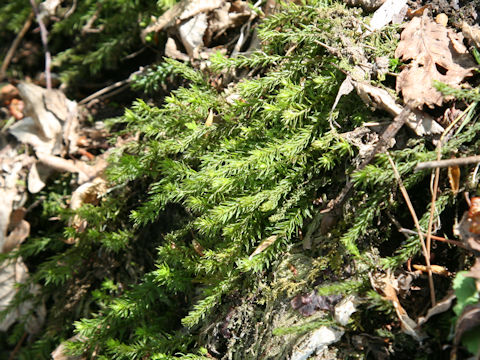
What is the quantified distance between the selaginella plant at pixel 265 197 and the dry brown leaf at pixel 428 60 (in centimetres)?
11

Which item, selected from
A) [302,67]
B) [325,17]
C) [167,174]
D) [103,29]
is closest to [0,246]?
[167,174]

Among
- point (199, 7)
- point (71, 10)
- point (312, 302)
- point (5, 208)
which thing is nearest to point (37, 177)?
point (5, 208)

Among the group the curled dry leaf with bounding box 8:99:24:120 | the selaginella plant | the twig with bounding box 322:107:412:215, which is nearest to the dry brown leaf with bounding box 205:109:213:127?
the selaginella plant

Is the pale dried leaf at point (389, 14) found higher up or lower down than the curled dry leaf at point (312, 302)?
higher up

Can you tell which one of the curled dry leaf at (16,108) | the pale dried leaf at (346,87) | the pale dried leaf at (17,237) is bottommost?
the pale dried leaf at (17,237)

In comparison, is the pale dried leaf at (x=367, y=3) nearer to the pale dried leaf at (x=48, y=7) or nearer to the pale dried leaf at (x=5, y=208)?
the pale dried leaf at (x=48, y=7)

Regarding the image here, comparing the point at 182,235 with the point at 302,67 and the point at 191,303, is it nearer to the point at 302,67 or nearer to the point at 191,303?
the point at 191,303

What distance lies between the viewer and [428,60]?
2049 millimetres

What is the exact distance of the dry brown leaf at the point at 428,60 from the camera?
194 centimetres

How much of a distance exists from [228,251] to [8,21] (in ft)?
11.6

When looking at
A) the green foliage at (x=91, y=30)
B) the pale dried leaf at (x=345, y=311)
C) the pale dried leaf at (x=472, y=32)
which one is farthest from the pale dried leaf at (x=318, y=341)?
the green foliage at (x=91, y=30)

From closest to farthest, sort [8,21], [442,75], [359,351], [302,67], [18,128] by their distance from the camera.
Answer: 1. [359,351]
2. [442,75]
3. [302,67]
4. [18,128]
5. [8,21]

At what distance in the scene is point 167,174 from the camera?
2.54 metres

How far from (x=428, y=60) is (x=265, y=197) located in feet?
3.52
